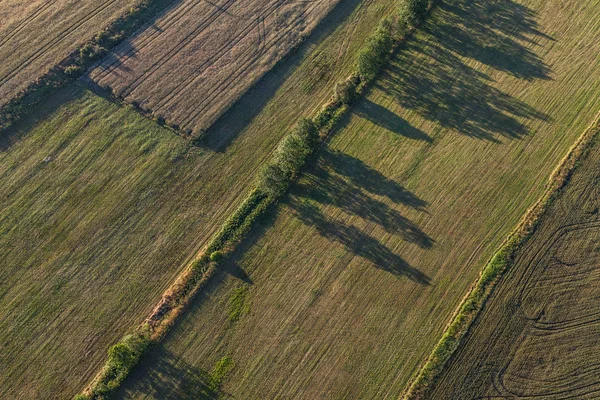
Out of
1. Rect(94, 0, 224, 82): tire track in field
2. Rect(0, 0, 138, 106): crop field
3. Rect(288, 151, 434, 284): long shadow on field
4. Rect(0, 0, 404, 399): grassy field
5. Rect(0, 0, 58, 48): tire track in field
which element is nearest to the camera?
Rect(0, 0, 404, 399): grassy field

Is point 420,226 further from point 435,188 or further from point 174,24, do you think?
point 174,24

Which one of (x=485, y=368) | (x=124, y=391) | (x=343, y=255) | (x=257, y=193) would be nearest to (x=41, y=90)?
(x=257, y=193)

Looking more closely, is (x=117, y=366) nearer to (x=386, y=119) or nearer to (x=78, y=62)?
(x=78, y=62)

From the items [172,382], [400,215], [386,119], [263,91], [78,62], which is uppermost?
[78,62]

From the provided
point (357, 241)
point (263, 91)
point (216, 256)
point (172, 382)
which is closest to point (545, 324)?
point (357, 241)

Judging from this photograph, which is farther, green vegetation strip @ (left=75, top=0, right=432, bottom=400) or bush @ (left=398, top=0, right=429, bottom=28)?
bush @ (left=398, top=0, right=429, bottom=28)

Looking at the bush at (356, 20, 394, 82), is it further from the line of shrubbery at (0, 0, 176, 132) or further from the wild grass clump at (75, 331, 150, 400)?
A: the wild grass clump at (75, 331, 150, 400)

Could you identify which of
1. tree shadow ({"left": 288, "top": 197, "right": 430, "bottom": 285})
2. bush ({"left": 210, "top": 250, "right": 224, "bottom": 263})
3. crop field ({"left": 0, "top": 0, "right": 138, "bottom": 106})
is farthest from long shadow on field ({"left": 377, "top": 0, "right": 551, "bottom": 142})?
crop field ({"left": 0, "top": 0, "right": 138, "bottom": 106})
